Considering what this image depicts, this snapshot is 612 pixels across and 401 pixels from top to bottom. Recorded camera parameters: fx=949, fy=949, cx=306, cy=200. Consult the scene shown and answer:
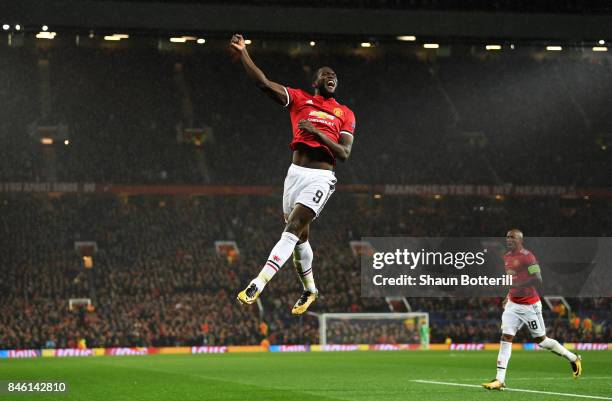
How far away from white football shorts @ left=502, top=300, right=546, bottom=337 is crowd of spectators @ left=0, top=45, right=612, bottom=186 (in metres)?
32.1

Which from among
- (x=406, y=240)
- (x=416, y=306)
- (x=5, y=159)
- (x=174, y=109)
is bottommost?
(x=416, y=306)

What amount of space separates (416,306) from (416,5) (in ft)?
45.0

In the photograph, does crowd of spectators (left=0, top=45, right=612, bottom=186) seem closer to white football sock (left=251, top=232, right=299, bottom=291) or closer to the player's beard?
the player's beard

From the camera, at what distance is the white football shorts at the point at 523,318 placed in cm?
1695

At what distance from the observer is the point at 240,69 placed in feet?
169

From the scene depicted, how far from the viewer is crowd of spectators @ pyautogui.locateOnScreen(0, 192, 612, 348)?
39.1 m

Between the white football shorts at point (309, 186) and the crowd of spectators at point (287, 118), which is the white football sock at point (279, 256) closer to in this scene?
the white football shorts at point (309, 186)

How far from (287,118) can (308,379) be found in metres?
31.6

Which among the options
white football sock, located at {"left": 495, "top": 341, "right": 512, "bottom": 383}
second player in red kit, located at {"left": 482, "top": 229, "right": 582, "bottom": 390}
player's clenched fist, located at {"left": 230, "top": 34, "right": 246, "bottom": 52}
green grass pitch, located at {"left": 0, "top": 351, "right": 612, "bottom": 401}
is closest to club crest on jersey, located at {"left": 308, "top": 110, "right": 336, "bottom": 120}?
player's clenched fist, located at {"left": 230, "top": 34, "right": 246, "bottom": 52}

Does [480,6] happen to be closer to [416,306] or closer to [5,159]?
[416,306]

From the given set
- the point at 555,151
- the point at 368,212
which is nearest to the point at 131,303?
the point at 368,212

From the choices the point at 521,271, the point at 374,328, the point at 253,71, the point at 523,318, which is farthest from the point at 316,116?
the point at 374,328

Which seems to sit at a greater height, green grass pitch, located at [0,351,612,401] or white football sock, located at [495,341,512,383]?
white football sock, located at [495,341,512,383]

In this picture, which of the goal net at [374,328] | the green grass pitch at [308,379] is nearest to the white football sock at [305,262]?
the green grass pitch at [308,379]
